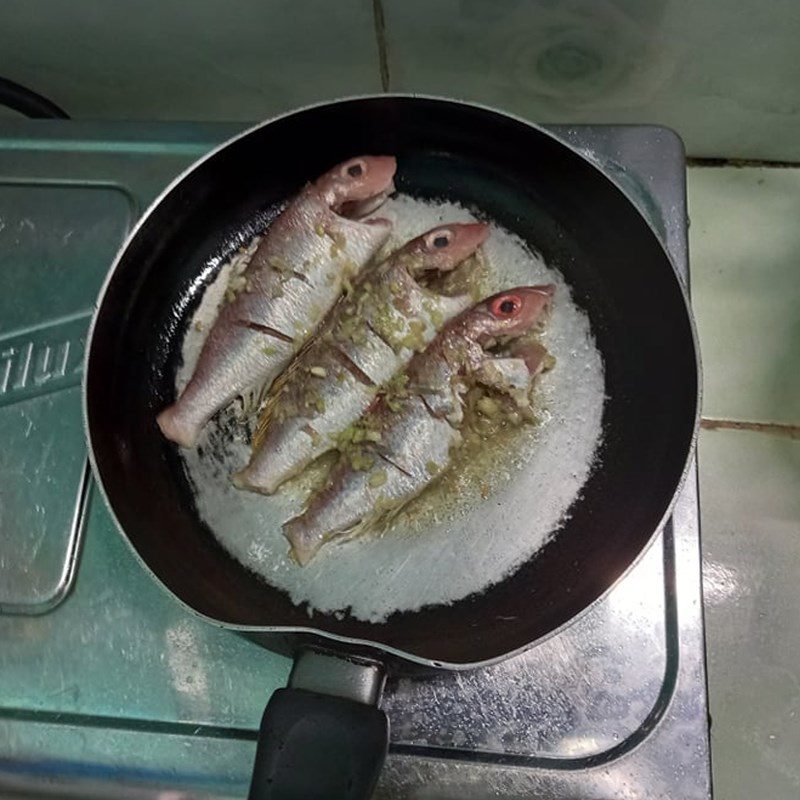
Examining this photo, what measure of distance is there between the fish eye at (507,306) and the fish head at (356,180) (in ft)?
0.59

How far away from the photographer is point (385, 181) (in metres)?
0.81

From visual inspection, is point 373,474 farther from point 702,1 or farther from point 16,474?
point 702,1

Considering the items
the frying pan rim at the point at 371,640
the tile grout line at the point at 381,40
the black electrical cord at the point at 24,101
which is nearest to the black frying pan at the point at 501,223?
the frying pan rim at the point at 371,640

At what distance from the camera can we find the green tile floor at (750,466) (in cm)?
98

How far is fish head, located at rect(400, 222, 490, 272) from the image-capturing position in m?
0.80

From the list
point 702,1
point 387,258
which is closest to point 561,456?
point 387,258

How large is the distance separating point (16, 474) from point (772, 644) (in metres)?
0.94

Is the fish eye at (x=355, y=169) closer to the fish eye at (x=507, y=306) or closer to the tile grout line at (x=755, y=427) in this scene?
the fish eye at (x=507, y=306)

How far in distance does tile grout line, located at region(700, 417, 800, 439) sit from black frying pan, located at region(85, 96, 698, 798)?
1.24ft

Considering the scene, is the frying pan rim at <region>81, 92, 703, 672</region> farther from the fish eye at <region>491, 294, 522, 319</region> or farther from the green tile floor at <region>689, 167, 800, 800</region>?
the green tile floor at <region>689, 167, 800, 800</region>

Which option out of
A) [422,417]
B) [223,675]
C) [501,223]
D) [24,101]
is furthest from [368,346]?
[24,101]

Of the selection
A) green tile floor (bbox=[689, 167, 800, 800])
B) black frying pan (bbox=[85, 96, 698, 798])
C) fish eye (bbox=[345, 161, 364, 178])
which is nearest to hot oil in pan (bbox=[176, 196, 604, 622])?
black frying pan (bbox=[85, 96, 698, 798])

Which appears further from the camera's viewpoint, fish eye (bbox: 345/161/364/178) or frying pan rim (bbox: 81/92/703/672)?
fish eye (bbox: 345/161/364/178)

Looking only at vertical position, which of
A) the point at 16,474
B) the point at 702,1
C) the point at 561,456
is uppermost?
the point at 702,1
